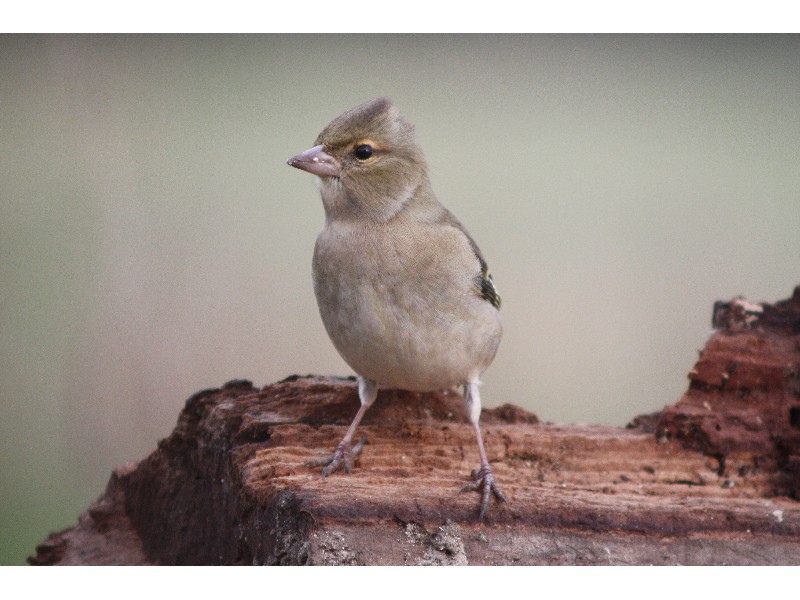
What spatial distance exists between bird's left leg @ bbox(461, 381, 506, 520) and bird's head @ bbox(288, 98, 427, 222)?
36.2 inches

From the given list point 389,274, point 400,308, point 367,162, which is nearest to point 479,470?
point 400,308

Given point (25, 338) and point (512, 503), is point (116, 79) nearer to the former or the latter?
point (25, 338)

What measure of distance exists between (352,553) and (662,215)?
313cm

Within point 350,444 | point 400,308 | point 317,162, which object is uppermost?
point 317,162

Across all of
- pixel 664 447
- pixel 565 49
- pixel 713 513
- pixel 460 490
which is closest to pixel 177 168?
pixel 565 49

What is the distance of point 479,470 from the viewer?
14.3 feet

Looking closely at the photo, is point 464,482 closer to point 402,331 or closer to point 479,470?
point 479,470

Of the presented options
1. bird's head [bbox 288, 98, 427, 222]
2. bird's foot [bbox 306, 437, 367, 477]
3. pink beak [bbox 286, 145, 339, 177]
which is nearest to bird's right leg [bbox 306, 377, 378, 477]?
bird's foot [bbox 306, 437, 367, 477]

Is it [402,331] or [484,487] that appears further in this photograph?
[402,331]

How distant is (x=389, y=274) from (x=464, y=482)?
3.20 feet

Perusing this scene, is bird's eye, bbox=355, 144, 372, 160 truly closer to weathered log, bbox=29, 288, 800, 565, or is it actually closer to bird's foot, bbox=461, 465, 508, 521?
weathered log, bbox=29, 288, 800, 565

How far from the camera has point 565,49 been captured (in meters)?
5.07

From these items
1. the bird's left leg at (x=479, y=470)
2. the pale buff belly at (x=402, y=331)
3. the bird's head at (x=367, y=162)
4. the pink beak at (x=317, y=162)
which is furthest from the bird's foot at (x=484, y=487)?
the pink beak at (x=317, y=162)

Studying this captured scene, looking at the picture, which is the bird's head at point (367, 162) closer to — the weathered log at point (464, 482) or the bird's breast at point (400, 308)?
the bird's breast at point (400, 308)
